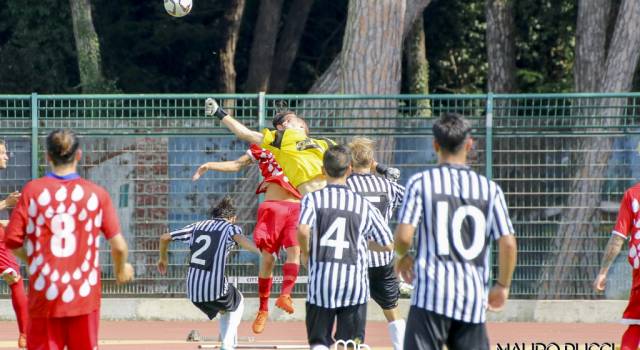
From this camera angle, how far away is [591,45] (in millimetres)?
20422

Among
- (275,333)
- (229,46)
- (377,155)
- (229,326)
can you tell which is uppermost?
(229,46)

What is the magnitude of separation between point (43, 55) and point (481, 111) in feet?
46.2

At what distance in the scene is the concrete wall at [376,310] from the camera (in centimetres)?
1502

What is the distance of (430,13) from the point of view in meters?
28.3

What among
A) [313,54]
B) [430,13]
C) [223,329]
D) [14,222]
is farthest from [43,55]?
[14,222]

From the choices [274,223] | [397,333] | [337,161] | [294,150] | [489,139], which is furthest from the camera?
[489,139]

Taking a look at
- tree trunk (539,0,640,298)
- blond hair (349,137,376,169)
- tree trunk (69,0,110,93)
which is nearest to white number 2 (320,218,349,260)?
blond hair (349,137,376,169)

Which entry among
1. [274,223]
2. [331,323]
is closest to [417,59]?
[274,223]

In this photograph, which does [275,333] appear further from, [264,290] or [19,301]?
[19,301]

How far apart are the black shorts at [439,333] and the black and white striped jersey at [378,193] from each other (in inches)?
140

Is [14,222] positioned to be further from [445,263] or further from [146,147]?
[146,147]

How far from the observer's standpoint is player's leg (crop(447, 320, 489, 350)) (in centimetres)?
718

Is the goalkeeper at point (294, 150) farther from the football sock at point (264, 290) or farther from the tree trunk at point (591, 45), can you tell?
the tree trunk at point (591, 45)

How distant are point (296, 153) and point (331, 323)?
289 centimetres
